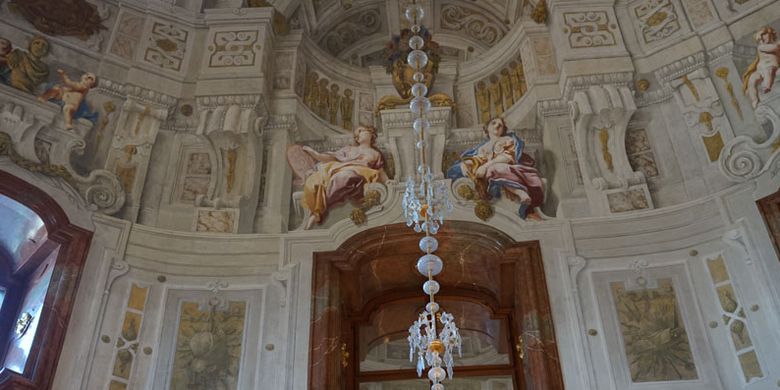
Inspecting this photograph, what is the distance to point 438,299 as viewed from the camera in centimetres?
1138

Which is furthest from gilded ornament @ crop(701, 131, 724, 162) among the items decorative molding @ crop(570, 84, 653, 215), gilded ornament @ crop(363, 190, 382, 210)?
gilded ornament @ crop(363, 190, 382, 210)

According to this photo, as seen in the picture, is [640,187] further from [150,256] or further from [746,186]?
[150,256]

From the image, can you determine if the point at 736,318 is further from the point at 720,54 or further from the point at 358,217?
the point at 358,217

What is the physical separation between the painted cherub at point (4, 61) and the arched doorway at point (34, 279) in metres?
1.54

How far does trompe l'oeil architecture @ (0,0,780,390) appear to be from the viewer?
8789 millimetres

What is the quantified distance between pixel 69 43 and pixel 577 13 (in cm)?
760

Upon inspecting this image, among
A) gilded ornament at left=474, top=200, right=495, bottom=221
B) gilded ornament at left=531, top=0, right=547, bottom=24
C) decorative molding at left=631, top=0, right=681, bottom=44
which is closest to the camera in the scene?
gilded ornament at left=474, top=200, right=495, bottom=221

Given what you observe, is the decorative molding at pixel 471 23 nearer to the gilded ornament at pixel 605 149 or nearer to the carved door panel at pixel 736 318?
the gilded ornament at pixel 605 149

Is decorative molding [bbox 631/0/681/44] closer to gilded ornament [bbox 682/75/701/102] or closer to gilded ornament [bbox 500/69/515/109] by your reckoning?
gilded ornament [bbox 682/75/701/102]

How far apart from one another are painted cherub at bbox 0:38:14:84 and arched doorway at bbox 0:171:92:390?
60.8 inches

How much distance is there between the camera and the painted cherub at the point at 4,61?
9.98 meters

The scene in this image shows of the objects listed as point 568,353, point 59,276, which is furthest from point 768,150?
point 59,276

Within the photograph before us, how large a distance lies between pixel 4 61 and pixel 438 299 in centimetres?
680

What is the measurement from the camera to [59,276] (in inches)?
349
